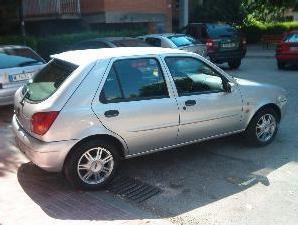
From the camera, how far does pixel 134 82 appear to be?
18.3ft

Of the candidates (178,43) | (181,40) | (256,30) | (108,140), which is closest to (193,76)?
(108,140)

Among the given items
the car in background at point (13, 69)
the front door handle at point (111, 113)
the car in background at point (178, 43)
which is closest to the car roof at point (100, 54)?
the front door handle at point (111, 113)

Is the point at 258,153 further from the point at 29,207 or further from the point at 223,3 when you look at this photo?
the point at 223,3

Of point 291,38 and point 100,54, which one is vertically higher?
point 100,54

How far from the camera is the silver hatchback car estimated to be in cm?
512

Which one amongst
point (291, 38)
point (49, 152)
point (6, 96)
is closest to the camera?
→ point (49, 152)

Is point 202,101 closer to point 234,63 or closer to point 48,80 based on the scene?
point 48,80

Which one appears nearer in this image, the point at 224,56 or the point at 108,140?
the point at 108,140

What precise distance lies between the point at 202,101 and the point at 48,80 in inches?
76.3

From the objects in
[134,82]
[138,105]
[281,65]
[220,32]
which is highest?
[134,82]

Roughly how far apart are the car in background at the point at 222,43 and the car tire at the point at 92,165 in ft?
36.9

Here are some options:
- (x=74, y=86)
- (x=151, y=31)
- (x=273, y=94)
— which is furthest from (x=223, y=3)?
(x=74, y=86)

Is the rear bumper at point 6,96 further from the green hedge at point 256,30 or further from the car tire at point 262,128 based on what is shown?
the green hedge at point 256,30

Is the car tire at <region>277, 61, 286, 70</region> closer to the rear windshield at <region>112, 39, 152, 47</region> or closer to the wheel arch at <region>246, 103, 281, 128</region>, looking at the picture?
the rear windshield at <region>112, 39, 152, 47</region>
